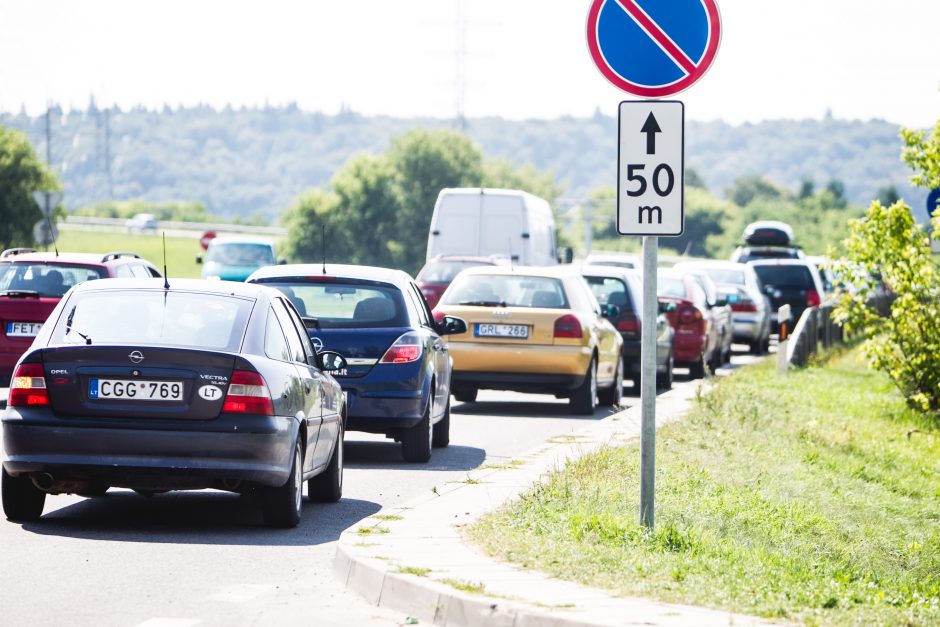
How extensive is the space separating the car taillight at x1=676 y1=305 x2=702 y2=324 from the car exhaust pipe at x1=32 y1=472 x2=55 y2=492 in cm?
1679

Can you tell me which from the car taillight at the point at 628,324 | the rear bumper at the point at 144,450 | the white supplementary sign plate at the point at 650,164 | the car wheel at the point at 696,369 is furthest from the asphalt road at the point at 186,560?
the car wheel at the point at 696,369

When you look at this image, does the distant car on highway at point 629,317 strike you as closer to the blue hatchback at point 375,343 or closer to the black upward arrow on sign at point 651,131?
the blue hatchback at point 375,343

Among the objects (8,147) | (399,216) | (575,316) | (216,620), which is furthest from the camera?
(399,216)

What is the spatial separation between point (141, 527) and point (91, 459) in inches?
25.3

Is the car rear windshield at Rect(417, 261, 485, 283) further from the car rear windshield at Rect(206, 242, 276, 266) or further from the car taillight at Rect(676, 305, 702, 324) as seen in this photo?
the car rear windshield at Rect(206, 242, 276, 266)

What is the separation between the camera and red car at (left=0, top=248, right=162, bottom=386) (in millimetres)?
17547

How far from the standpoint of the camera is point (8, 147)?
51.9m

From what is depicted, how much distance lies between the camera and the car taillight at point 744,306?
33750 mm

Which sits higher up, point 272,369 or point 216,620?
point 272,369

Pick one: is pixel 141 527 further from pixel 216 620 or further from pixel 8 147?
pixel 8 147

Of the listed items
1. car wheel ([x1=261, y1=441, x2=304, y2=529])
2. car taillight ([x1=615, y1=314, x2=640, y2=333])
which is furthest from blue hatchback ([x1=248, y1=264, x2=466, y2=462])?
car taillight ([x1=615, y1=314, x2=640, y2=333])

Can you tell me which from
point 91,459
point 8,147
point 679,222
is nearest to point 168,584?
point 91,459

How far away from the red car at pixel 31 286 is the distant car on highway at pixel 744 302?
17.1 metres

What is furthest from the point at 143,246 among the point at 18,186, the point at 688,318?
the point at 688,318
